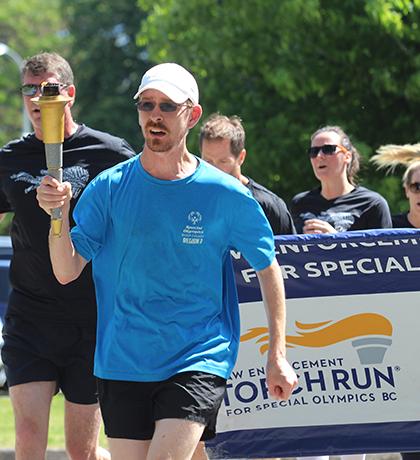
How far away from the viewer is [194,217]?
4820mm

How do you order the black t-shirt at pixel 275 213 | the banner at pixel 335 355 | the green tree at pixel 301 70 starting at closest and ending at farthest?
1. the banner at pixel 335 355
2. the black t-shirt at pixel 275 213
3. the green tree at pixel 301 70

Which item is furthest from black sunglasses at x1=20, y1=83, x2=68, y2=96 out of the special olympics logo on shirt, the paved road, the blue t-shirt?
the paved road

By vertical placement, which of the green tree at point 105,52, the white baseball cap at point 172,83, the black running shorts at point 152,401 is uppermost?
the green tree at point 105,52

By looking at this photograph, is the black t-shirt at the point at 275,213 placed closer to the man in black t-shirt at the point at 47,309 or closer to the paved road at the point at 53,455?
the man in black t-shirt at the point at 47,309

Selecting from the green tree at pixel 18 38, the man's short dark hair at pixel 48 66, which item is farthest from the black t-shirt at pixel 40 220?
the green tree at pixel 18 38

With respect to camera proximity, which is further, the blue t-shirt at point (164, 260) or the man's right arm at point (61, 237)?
the blue t-shirt at point (164, 260)

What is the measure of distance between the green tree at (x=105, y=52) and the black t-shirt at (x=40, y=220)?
34.2m

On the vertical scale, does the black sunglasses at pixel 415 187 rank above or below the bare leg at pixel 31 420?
above

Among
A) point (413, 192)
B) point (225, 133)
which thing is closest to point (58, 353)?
point (225, 133)

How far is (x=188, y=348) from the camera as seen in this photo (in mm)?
4812

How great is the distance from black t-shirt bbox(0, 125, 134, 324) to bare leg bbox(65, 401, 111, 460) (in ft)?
1.50

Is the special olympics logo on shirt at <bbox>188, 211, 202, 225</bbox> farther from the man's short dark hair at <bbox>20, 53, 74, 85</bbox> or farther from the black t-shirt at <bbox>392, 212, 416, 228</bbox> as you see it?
the black t-shirt at <bbox>392, 212, 416, 228</bbox>

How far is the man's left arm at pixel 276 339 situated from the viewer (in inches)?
188

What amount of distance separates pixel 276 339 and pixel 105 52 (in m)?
37.7
